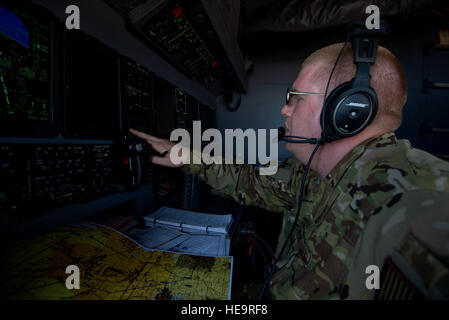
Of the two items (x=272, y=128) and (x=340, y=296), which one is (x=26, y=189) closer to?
(x=340, y=296)

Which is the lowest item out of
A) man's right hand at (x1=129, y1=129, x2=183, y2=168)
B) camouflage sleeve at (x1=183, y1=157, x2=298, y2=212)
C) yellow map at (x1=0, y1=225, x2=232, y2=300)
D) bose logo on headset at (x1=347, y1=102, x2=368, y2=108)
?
yellow map at (x1=0, y1=225, x2=232, y2=300)

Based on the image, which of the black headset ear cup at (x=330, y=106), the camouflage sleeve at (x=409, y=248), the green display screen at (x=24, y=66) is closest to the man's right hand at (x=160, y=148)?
the green display screen at (x=24, y=66)

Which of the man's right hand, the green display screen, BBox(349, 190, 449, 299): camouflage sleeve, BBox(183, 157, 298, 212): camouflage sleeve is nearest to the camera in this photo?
BBox(349, 190, 449, 299): camouflage sleeve

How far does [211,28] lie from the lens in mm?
982

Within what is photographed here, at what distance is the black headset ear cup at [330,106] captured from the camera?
Result: 657 millimetres

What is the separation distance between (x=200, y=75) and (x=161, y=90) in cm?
57

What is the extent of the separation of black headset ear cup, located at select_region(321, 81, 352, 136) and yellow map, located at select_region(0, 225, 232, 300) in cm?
51

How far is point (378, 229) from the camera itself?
17.5 inches

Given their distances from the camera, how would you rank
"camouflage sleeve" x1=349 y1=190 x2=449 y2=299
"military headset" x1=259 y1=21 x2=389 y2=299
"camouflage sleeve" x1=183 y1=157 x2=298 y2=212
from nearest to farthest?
"camouflage sleeve" x1=349 y1=190 x2=449 y2=299
"military headset" x1=259 y1=21 x2=389 y2=299
"camouflage sleeve" x1=183 y1=157 x2=298 y2=212

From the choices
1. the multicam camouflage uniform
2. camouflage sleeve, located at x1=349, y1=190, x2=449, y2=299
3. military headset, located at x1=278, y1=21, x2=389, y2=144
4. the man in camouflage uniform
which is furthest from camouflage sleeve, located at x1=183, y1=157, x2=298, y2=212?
camouflage sleeve, located at x1=349, y1=190, x2=449, y2=299

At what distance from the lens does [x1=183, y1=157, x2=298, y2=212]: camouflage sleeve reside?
3.36 feet

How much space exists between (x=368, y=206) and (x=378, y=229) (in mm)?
65

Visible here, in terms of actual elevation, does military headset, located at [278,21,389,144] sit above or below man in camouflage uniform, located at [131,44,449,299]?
above

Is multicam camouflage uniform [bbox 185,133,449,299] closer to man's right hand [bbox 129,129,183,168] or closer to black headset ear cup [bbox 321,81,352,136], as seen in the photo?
black headset ear cup [bbox 321,81,352,136]
